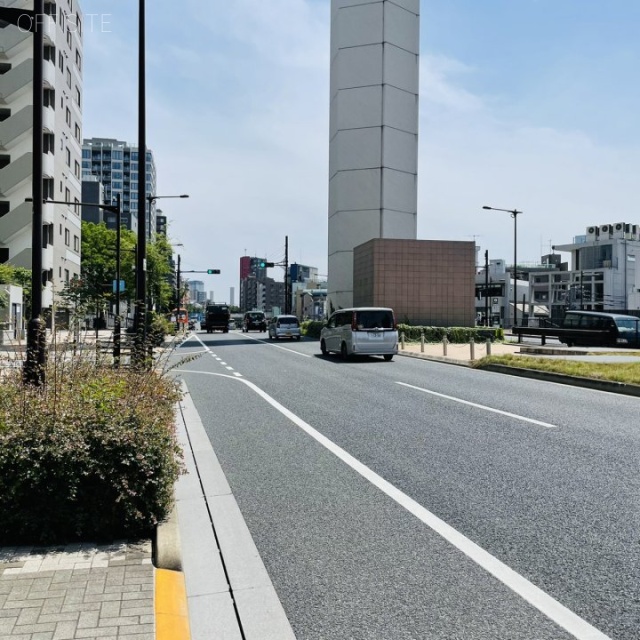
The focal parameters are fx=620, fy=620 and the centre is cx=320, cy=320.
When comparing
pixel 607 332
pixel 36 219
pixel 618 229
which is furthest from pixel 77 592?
pixel 618 229

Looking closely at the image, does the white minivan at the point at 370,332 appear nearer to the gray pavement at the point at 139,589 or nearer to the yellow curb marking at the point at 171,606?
the gray pavement at the point at 139,589

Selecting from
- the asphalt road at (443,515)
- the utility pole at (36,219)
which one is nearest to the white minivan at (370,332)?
the asphalt road at (443,515)

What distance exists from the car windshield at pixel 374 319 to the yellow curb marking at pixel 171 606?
19.0 metres

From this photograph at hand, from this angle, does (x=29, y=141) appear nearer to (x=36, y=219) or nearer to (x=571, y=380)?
(x=571, y=380)

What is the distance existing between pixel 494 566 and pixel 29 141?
55.6 metres

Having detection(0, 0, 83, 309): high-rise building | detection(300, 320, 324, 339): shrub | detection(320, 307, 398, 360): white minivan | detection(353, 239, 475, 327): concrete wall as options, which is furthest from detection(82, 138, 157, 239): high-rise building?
detection(320, 307, 398, 360): white minivan

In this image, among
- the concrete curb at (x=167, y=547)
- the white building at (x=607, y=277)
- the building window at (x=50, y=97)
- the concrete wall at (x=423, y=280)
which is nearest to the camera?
the concrete curb at (x=167, y=547)

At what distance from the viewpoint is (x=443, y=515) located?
188 inches

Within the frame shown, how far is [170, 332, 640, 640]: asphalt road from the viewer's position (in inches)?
126

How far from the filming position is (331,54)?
57.2 meters

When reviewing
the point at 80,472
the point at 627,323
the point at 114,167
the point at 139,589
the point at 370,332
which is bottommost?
the point at 139,589

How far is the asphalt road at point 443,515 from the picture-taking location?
319 centimetres

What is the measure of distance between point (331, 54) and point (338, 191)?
44.9 feet

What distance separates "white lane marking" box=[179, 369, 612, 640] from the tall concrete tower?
4772cm
